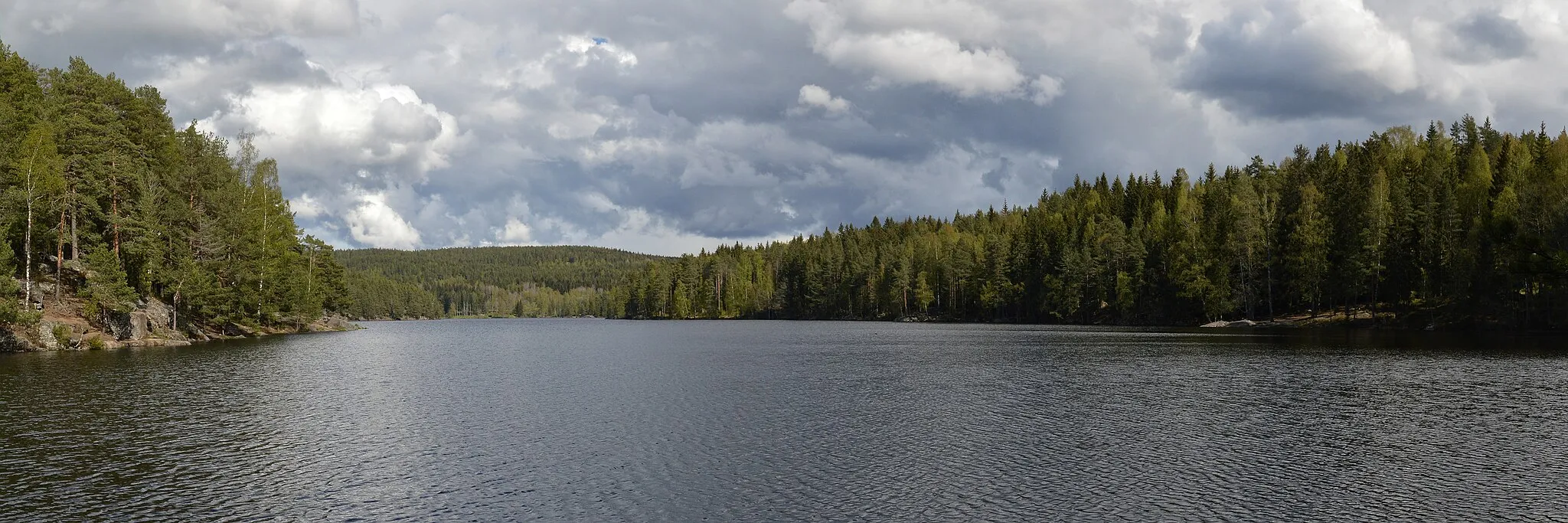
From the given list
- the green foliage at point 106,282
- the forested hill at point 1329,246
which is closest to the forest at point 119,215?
the green foliage at point 106,282

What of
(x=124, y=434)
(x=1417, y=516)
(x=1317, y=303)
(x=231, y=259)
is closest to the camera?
(x=1417, y=516)

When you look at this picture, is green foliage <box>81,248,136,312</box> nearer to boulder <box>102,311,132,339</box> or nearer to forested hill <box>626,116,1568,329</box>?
boulder <box>102,311,132,339</box>

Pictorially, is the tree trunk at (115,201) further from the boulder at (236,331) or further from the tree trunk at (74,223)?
the boulder at (236,331)

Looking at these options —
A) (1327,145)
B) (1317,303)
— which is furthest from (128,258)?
(1327,145)

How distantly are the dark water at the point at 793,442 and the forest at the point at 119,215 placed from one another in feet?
53.3

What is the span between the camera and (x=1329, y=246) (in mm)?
119375

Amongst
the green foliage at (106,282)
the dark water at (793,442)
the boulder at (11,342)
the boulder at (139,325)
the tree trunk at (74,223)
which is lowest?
the dark water at (793,442)

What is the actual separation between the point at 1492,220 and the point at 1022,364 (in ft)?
212

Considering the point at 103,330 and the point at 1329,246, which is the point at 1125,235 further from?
the point at 103,330

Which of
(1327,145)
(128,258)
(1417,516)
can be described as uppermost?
(1327,145)

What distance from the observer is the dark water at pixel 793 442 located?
893 inches

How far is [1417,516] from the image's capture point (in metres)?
21.3

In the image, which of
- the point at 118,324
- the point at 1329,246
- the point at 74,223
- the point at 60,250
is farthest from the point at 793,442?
the point at 1329,246

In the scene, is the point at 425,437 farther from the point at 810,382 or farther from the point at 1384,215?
the point at 1384,215
